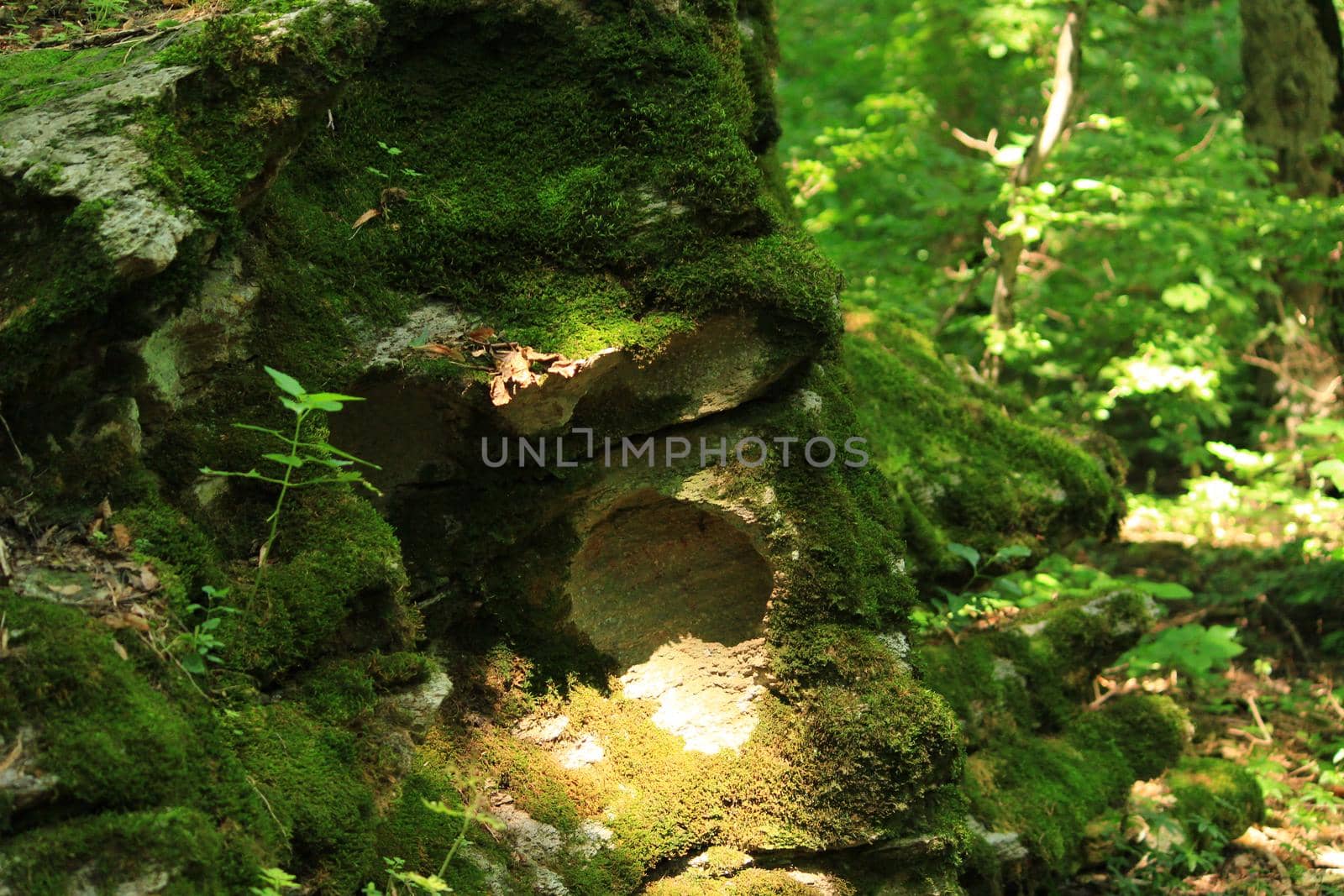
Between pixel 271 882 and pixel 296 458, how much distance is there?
3.93 ft

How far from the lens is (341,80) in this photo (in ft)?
11.4

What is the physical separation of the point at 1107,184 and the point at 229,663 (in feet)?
23.0

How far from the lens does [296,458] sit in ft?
10.5

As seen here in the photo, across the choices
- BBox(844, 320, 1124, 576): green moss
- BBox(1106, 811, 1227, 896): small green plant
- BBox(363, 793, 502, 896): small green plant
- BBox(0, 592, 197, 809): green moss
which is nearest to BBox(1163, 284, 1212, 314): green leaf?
BBox(844, 320, 1124, 576): green moss

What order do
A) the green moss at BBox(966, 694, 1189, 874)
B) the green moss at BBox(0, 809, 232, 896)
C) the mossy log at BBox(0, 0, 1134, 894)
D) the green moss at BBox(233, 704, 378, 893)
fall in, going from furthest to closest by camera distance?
the green moss at BBox(966, 694, 1189, 874) → the mossy log at BBox(0, 0, 1134, 894) → the green moss at BBox(233, 704, 378, 893) → the green moss at BBox(0, 809, 232, 896)

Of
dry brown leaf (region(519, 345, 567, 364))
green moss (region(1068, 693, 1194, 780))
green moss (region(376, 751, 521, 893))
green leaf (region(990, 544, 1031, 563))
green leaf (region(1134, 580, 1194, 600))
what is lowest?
green moss (region(1068, 693, 1194, 780))

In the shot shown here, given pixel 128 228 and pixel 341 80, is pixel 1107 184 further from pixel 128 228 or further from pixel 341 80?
pixel 128 228

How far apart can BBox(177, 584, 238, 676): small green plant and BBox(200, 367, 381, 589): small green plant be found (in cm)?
13

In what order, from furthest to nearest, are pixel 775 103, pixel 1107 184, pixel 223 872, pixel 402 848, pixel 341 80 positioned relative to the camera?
1. pixel 1107 184
2. pixel 775 103
3. pixel 341 80
4. pixel 402 848
5. pixel 223 872

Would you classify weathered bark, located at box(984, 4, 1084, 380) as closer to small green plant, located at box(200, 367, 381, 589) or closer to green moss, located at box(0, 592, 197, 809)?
small green plant, located at box(200, 367, 381, 589)

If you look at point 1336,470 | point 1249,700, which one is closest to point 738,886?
point 1336,470

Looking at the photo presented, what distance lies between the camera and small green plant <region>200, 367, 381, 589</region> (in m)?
2.89

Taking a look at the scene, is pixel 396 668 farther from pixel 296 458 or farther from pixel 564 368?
pixel 564 368

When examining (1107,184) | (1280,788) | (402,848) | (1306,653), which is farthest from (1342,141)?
(402,848)
